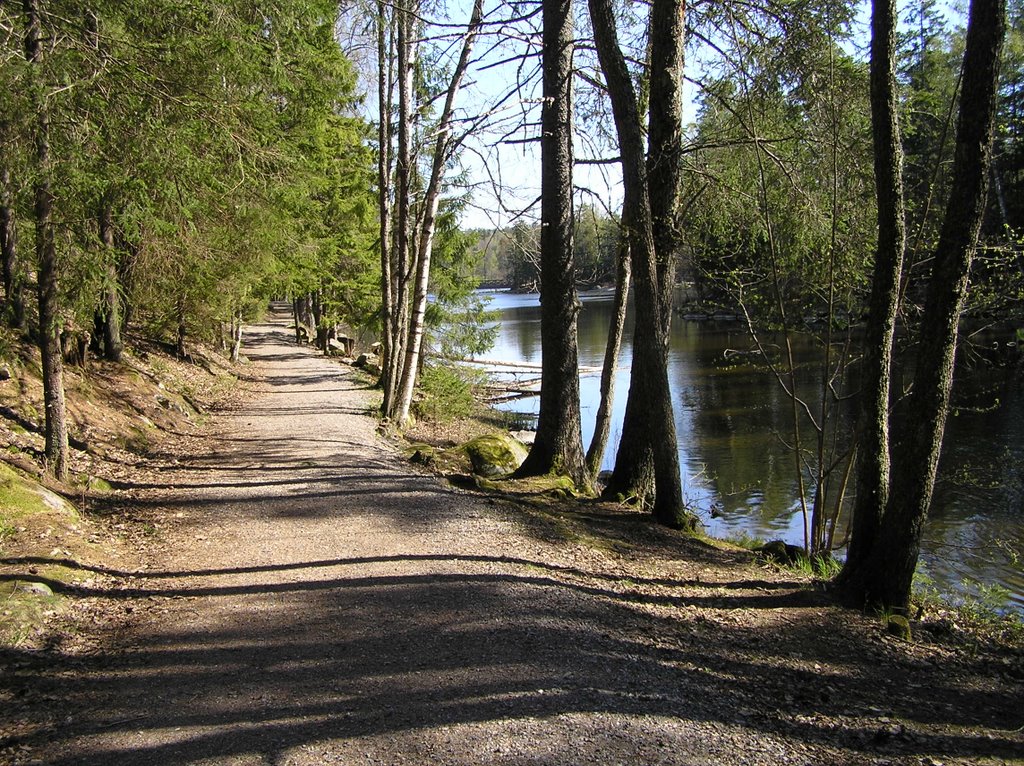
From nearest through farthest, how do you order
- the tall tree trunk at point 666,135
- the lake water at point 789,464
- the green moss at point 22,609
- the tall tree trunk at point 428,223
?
the green moss at point 22,609
the tall tree trunk at point 666,135
the lake water at point 789,464
the tall tree trunk at point 428,223

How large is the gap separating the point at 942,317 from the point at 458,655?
4.05m

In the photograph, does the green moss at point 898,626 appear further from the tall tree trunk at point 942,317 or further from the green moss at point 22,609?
the green moss at point 22,609

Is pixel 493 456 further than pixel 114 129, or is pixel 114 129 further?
pixel 493 456

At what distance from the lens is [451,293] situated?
Result: 21.9 m

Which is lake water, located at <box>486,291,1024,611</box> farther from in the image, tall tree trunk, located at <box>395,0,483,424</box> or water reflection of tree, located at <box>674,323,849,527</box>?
tall tree trunk, located at <box>395,0,483,424</box>

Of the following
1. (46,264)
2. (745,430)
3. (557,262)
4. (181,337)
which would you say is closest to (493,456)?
(557,262)

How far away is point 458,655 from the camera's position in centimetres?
418

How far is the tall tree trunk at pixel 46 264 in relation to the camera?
5.81 metres

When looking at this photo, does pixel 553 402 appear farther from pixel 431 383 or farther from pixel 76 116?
pixel 431 383

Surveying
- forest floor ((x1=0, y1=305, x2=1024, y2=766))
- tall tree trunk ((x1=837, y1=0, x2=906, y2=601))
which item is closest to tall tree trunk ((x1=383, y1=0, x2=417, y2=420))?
tall tree trunk ((x1=837, y1=0, x2=906, y2=601))

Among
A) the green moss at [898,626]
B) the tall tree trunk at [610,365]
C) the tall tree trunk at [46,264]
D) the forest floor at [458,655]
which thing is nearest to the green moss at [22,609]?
the forest floor at [458,655]

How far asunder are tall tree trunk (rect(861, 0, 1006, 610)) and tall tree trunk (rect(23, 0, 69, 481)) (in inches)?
266

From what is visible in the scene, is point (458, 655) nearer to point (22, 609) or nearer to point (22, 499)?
point (22, 609)

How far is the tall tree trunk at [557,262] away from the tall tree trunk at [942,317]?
4.04 metres
